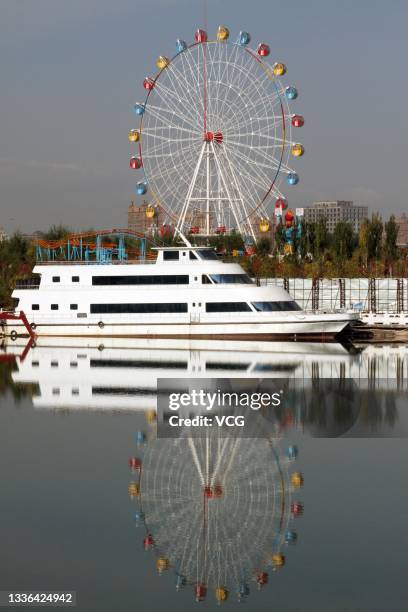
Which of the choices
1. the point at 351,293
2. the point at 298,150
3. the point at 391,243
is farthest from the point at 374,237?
the point at 298,150

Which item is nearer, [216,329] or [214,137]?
[216,329]

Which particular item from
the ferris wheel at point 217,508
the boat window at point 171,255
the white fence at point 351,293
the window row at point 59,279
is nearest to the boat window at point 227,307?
the boat window at point 171,255

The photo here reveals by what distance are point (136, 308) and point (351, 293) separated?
44.5 ft

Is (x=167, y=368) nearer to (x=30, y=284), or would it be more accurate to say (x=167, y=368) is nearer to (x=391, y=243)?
(x=30, y=284)

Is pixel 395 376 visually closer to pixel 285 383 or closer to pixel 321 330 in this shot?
pixel 285 383

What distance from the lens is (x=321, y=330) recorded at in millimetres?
39500

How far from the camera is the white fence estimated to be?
48281 mm

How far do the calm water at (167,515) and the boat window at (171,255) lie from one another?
15.3m

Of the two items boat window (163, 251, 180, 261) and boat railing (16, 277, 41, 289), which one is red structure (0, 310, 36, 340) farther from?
boat window (163, 251, 180, 261)

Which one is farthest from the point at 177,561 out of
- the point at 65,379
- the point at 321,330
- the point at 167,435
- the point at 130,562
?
the point at 321,330

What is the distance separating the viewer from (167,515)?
15.4 metres

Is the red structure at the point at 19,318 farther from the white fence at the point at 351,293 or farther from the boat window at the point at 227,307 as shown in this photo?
the white fence at the point at 351,293

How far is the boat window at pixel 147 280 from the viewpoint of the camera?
40.6m

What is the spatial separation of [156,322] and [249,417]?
59.4 feet
